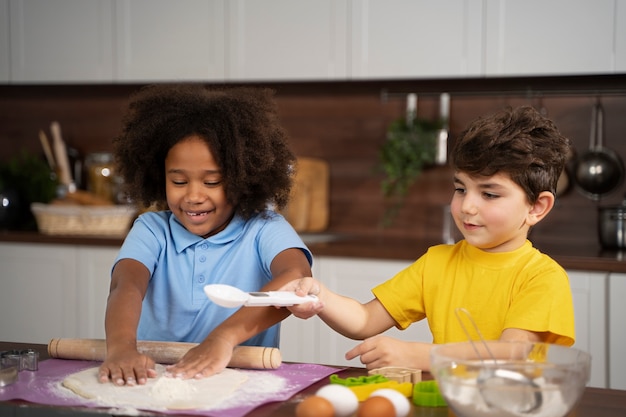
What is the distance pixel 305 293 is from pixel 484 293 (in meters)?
0.38

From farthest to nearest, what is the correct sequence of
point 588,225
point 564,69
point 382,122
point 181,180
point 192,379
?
point 382,122 → point 588,225 → point 564,69 → point 181,180 → point 192,379

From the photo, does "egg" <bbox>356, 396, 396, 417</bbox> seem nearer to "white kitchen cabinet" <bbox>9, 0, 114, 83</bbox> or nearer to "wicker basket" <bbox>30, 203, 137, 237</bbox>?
"wicker basket" <bbox>30, 203, 137, 237</bbox>

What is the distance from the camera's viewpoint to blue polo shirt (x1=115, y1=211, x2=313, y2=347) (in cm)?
166

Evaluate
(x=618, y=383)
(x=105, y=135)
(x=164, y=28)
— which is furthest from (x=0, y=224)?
(x=618, y=383)

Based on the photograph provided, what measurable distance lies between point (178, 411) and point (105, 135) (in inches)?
116

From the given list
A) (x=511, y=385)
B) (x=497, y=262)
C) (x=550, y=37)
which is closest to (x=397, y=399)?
(x=511, y=385)

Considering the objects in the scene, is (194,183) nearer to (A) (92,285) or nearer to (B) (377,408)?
(B) (377,408)

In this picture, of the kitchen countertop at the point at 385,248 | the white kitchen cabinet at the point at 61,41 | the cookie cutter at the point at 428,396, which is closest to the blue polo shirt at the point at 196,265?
the cookie cutter at the point at 428,396

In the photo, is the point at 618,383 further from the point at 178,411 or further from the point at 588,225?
the point at 178,411

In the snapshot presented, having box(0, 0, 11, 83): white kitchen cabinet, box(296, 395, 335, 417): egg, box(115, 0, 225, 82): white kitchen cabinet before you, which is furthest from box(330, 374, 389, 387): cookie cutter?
box(0, 0, 11, 83): white kitchen cabinet

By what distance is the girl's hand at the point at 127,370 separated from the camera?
1.25 meters

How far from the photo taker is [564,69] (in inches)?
119

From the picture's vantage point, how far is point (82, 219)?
11.0 feet

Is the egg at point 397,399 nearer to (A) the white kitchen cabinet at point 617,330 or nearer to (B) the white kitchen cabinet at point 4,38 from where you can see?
(A) the white kitchen cabinet at point 617,330
